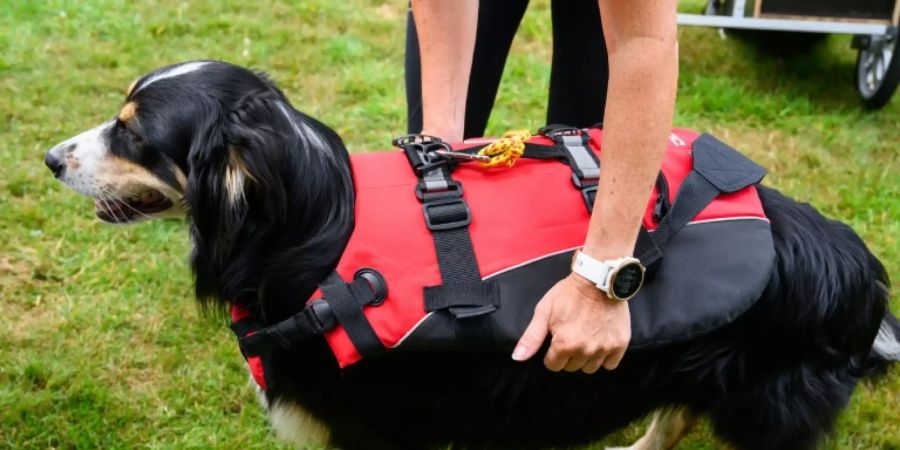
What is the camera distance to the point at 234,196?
1644 millimetres

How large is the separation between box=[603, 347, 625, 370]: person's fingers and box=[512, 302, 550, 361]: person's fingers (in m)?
0.13

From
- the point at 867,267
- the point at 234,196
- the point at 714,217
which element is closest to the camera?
the point at 234,196

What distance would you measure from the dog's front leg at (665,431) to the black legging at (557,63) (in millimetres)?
836

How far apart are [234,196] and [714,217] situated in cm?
93

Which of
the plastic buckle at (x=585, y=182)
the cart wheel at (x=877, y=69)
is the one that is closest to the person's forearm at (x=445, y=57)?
the plastic buckle at (x=585, y=182)

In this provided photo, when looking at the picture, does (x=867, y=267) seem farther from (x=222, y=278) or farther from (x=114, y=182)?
(x=114, y=182)

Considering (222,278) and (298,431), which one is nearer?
(222,278)

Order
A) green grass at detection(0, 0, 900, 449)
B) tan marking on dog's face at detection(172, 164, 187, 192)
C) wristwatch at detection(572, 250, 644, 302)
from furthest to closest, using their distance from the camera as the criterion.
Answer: green grass at detection(0, 0, 900, 449) → tan marking on dog's face at detection(172, 164, 187, 192) → wristwatch at detection(572, 250, 644, 302)

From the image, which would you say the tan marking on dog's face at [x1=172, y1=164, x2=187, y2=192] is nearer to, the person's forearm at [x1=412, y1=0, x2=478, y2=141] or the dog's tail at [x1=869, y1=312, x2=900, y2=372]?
the person's forearm at [x1=412, y1=0, x2=478, y2=141]

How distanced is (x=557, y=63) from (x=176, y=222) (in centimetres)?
157

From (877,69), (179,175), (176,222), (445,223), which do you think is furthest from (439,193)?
(877,69)

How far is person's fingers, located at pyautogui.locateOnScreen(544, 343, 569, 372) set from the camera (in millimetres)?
1616


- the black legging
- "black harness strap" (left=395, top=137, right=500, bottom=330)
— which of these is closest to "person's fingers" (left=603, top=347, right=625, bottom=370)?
"black harness strap" (left=395, top=137, right=500, bottom=330)

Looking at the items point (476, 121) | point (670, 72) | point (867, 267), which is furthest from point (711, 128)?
point (670, 72)
